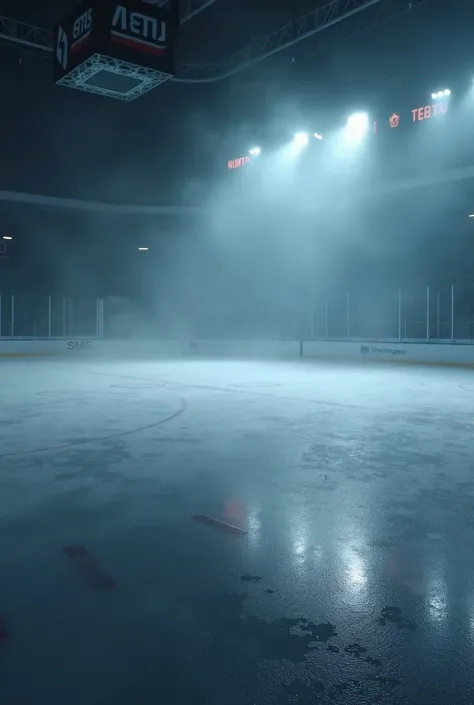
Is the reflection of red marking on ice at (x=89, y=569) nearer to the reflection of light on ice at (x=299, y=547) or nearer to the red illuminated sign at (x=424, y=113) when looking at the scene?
the reflection of light on ice at (x=299, y=547)

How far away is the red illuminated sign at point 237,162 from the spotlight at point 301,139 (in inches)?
82.5

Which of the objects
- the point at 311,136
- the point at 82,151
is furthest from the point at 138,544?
the point at 82,151

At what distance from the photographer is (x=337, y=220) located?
23.2 metres

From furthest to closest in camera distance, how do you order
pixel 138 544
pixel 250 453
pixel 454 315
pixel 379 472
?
pixel 454 315
pixel 250 453
pixel 379 472
pixel 138 544

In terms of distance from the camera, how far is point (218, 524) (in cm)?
373

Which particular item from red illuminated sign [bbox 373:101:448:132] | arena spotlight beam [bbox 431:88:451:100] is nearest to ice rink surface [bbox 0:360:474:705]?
red illuminated sign [bbox 373:101:448:132]

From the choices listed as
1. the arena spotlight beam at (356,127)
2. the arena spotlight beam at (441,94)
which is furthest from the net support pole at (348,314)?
the arena spotlight beam at (441,94)

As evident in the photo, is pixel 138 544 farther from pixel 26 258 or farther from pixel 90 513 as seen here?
pixel 26 258

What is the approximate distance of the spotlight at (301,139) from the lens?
21266mm

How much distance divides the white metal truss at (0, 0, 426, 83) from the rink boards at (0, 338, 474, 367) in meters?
9.73

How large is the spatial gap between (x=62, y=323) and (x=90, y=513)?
20582mm

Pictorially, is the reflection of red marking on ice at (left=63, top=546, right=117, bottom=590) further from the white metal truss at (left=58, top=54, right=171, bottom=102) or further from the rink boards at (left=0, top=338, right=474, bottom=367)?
the rink boards at (left=0, top=338, right=474, bottom=367)

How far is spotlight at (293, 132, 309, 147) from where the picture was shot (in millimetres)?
21266

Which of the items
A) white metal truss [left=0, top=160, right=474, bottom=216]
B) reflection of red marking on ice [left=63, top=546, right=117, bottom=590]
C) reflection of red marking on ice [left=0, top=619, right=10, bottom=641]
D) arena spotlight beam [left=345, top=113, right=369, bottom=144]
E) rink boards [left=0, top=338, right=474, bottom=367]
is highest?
arena spotlight beam [left=345, top=113, right=369, bottom=144]
